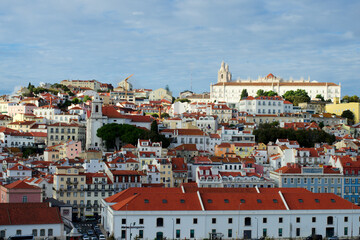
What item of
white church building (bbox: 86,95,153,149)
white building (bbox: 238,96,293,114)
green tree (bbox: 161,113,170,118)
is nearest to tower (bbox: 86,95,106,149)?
white church building (bbox: 86,95,153,149)

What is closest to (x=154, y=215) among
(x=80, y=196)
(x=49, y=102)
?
(x=80, y=196)

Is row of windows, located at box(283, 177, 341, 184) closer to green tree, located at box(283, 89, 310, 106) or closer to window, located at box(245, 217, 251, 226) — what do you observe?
window, located at box(245, 217, 251, 226)

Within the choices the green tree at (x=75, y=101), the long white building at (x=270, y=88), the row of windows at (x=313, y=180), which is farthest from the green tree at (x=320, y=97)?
the row of windows at (x=313, y=180)

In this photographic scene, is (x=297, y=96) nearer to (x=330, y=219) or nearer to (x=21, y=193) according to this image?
(x=330, y=219)

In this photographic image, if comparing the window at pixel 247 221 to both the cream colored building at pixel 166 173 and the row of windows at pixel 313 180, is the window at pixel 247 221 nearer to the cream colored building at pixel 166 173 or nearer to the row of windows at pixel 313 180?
the row of windows at pixel 313 180

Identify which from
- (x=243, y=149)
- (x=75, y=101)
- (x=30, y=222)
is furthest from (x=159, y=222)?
(x=75, y=101)

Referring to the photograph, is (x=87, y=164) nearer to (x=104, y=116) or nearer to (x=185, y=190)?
(x=185, y=190)
